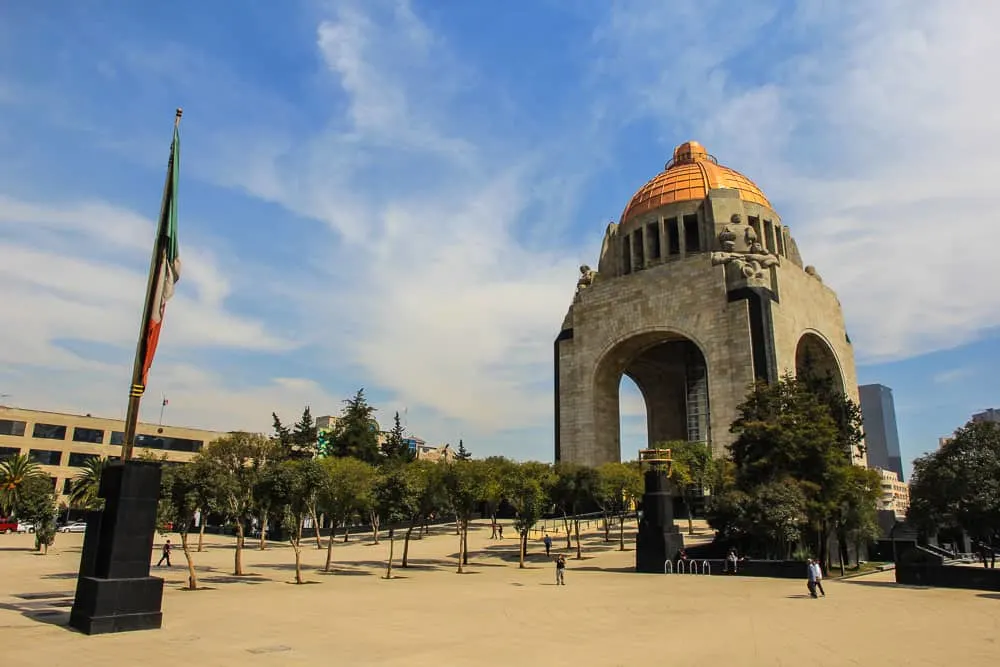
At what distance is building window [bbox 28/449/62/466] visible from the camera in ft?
195

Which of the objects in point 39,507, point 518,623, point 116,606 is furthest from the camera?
point 39,507

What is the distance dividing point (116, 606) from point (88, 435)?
61886 mm

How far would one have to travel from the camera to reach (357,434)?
5344 cm

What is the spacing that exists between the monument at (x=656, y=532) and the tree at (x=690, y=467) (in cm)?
765

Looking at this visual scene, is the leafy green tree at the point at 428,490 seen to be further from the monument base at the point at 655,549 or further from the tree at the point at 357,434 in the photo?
the tree at the point at 357,434

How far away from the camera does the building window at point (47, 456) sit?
59.5 metres

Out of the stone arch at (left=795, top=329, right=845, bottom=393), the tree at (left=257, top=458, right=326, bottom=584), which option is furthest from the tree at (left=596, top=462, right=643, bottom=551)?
the stone arch at (left=795, top=329, right=845, bottom=393)

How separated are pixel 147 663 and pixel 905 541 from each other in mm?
25554

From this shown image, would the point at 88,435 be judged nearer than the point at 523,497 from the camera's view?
No

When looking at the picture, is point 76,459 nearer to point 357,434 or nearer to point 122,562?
point 357,434

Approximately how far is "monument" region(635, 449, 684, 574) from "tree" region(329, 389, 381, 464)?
3141 cm

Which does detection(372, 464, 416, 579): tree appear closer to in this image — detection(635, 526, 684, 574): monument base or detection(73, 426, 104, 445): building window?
detection(635, 526, 684, 574): monument base

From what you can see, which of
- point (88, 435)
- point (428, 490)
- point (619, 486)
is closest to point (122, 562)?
point (428, 490)

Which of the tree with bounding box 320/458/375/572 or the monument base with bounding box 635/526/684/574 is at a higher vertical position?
the tree with bounding box 320/458/375/572
